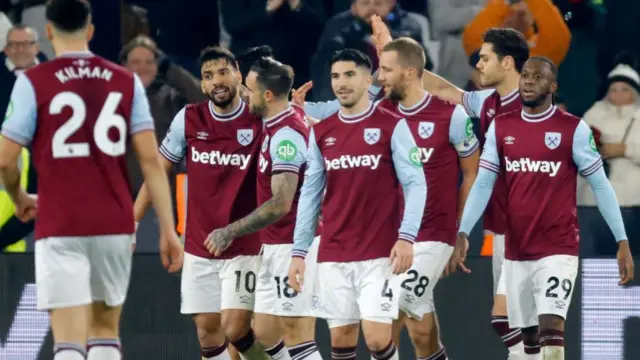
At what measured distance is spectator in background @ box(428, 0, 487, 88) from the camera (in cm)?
1320

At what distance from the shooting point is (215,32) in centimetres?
1372

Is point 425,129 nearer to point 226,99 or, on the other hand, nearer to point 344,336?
point 226,99

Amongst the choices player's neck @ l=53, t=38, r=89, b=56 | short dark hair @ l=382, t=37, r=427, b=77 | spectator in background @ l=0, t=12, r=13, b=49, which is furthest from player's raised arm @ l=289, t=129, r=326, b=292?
spectator in background @ l=0, t=12, r=13, b=49

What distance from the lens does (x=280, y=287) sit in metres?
10.0

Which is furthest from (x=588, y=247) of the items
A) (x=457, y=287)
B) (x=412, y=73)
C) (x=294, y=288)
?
(x=294, y=288)

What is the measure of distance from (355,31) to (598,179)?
11.6 feet

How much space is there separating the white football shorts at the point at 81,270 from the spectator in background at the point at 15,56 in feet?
17.1

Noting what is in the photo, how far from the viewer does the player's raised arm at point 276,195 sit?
382 inches

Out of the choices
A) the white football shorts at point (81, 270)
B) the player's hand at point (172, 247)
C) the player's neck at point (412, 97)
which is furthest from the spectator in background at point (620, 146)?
the white football shorts at point (81, 270)

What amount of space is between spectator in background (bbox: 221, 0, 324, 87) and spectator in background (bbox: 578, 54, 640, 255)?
2.36m

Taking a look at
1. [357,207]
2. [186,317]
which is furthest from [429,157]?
[186,317]

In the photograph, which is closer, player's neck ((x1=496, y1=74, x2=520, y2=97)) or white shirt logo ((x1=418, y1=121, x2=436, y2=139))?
white shirt logo ((x1=418, y1=121, x2=436, y2=139))

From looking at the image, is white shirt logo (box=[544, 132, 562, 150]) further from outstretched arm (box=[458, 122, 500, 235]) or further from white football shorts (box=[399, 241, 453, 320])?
white football shorts (box=[399, 241, 453, 320])

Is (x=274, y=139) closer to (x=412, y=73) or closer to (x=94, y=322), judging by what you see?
(x=412, y=73)
